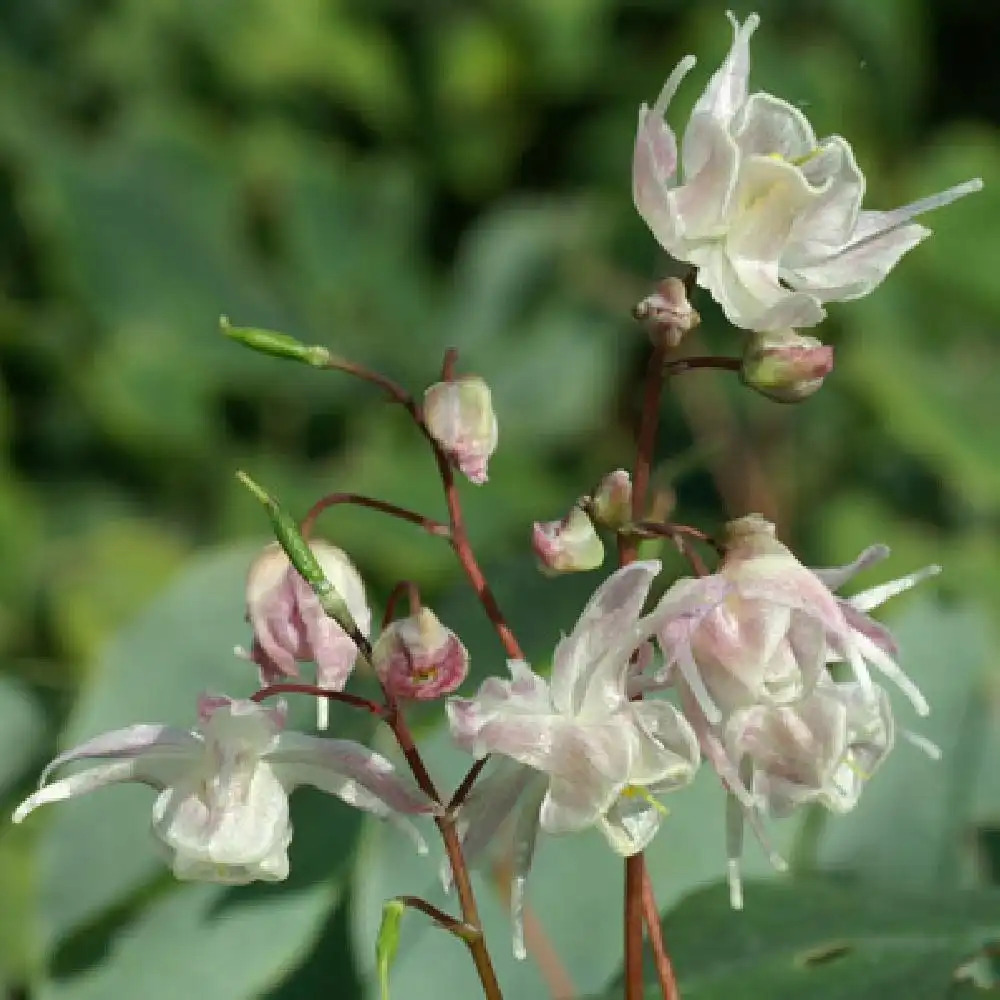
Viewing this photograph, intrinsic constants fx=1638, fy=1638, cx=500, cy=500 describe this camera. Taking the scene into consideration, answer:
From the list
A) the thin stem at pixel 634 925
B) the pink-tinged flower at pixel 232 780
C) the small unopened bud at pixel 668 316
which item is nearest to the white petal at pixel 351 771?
the pink-tinged flower at pixel 232 780

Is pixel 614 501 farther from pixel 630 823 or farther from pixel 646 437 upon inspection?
pixel 630 823

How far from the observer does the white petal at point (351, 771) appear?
27.2 inches

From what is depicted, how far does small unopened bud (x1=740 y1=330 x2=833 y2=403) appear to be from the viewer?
28.6 inches

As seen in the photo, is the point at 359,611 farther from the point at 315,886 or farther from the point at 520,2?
the point at 520,2

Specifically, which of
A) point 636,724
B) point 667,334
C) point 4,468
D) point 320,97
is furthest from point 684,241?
point 320,97

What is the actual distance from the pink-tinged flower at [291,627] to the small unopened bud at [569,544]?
0.09 metres

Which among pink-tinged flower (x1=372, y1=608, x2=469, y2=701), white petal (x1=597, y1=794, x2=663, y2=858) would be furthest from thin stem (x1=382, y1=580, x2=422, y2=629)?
white petal (x1=597, y1=794, x2=663, y2=858)

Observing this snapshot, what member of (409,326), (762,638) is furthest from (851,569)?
(409,326)

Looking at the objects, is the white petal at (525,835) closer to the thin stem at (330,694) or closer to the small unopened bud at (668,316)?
the thin stem at (330,694)

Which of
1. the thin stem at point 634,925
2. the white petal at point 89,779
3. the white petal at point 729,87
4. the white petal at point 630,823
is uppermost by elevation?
the white petal at point 729,87

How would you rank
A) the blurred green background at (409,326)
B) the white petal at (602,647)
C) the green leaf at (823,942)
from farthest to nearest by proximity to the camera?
1. the blurred green background at (409,326)
2. the green leaf at (823,942)
3. the white petal at (602,647)

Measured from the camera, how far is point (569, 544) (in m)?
0.72

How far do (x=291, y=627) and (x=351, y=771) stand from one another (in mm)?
69

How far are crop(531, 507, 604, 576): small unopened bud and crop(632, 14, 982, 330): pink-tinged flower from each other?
0.11 meters
